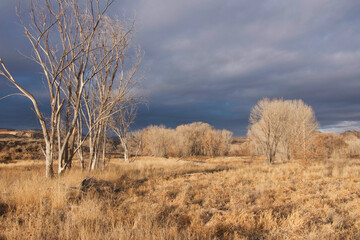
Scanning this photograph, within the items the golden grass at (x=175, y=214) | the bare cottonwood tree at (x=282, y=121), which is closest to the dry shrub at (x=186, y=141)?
the bare cottonwood tree at (x=282, y=121)

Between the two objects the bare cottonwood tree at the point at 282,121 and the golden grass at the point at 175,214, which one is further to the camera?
the bare cottonwood tree at the point at 282,121

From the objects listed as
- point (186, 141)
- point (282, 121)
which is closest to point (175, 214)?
point (282, 121)

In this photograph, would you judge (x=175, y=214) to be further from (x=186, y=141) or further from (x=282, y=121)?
(x=186, y=141)

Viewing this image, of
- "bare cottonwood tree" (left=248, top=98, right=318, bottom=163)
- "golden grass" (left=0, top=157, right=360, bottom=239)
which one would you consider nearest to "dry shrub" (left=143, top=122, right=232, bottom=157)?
"bare cottonwood tree" (left=248, top=98, right=318, bottom=163)

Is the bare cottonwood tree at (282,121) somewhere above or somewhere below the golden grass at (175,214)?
above

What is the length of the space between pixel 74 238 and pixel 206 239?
2.25m

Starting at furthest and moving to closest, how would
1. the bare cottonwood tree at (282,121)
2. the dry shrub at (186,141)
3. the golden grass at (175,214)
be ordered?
the dry shrub at (186,141) < the bare cottonwood tree at (282,121) < the golden grass at (175,214)

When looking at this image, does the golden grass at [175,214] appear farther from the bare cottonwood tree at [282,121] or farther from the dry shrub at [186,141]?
the dry shrub at [186,141]

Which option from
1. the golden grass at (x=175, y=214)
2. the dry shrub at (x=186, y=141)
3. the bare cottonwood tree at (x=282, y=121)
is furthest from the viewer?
the dry shrub at (x=186, y=141)

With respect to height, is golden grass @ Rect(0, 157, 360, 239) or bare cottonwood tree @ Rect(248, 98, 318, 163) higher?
bare cottonwood tree @ Rect(248, 98, 318, 163)

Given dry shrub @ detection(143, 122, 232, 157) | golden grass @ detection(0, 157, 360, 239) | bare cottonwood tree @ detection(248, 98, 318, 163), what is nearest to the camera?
golden grass @ detection(0, 157, 360, 239)

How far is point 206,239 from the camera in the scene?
13.1ft

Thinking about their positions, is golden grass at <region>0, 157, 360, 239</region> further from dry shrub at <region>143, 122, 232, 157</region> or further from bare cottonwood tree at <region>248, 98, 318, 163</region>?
dry shrub at <region>143, 122, 232, 157</region>

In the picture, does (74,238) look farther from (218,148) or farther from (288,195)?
(218,148)
